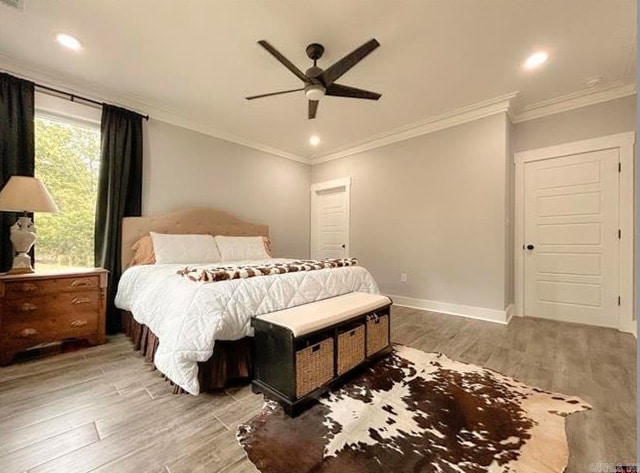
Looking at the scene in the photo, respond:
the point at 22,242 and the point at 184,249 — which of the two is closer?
the point at 22,242

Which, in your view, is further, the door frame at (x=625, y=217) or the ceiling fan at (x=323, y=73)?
the door frame at (x=625, y=217)

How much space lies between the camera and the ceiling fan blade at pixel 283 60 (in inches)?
78.2

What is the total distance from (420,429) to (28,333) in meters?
3.05

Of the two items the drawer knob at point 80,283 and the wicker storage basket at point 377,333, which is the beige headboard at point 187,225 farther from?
the wicker storage basket at point 377,333

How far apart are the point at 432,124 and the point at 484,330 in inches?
108

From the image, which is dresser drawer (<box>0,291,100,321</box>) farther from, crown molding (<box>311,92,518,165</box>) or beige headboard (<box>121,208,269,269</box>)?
crown molding (<box>311,92,518,165</box>)

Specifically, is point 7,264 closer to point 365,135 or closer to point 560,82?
point 365,135

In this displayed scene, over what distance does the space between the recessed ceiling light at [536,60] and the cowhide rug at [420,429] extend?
2.80 m

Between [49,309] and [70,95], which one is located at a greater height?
[70,95]

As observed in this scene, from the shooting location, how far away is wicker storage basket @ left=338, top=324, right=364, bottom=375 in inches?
74.6

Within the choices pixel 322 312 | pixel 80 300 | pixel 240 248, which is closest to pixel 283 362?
pixel 322 312

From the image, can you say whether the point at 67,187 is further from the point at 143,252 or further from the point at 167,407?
the point at 167,407

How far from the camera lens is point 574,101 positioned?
127 inches

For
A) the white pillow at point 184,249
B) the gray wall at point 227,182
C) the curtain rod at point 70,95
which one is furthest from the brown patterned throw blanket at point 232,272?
the curtain rod at point 70,95
